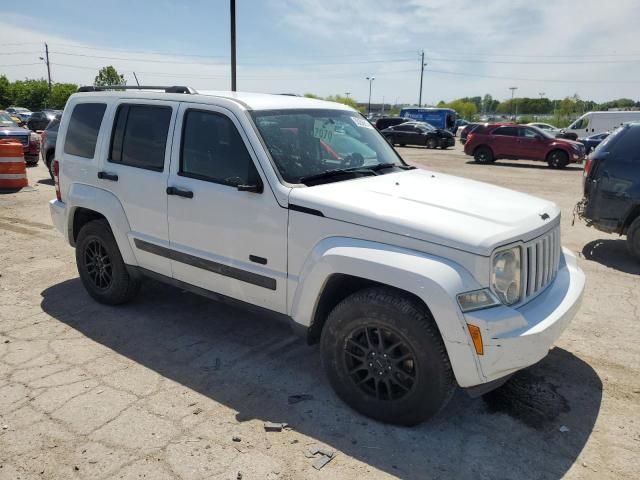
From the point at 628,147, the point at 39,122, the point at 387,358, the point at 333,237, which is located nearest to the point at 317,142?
the point at 333,237

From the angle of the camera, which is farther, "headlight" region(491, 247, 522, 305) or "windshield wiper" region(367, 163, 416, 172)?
"windshield wiper" region(367, 163, 416, 172)

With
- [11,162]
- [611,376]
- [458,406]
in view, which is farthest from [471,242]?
[11,162]

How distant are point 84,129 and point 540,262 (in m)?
4.02

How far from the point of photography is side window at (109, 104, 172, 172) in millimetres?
4023

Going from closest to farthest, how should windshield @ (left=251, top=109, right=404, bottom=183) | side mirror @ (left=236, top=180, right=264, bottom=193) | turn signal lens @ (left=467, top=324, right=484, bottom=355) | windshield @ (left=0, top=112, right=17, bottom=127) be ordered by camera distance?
1. turn signal lens @ (left=467, top=324, right=484, bottom=355)
2. side mirror @ (left=236, top=180, right=264, bottom=193)
3. windshield @ (left=251, top=109, right=404, bottom=183)
4. windshield @ (left=0, top=112, right=17, bottom=127)

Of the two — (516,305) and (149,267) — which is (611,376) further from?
(149,267)

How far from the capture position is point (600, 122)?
2697cm

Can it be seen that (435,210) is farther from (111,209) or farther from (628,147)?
(628,147)

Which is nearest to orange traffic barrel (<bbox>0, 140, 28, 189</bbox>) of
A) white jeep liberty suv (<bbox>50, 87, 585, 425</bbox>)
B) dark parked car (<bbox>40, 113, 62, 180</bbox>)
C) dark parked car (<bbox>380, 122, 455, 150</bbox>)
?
dark parked car (<bbox>40, 113, 62, 180</bbox>)

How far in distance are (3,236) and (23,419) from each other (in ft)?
16.7

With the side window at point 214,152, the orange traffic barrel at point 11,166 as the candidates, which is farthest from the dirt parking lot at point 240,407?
the orange traffic barrel at point 11,166

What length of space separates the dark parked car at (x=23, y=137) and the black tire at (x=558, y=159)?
17477 mm

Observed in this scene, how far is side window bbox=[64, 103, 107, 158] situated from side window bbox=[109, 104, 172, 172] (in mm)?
280

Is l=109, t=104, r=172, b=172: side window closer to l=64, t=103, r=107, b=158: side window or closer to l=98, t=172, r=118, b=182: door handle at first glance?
l=98, t=172, r=118, b=182: door handle
